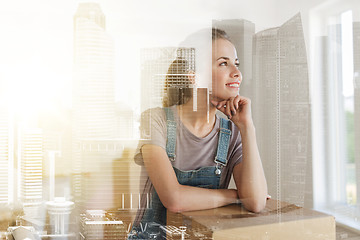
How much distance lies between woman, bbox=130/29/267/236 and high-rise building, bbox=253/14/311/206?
51mm

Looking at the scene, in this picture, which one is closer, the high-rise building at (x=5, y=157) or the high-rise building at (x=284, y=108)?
the high-rise building at (x=5, y=157)

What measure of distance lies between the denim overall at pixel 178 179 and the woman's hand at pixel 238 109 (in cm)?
9

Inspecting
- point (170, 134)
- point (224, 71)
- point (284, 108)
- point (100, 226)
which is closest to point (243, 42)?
point (224, 71)

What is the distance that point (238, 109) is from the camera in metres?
1.21

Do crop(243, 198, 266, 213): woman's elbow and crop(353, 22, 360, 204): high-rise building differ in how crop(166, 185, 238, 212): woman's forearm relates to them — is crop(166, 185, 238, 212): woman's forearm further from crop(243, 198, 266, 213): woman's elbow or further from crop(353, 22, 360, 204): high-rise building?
crop(353, 22, 360, 204): high-rise building

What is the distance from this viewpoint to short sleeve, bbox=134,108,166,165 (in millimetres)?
1107

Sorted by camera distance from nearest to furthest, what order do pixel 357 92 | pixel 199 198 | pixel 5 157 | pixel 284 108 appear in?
pixel 5 157 → pixel 199 198 → pixel 284 108 → pixel 357 92

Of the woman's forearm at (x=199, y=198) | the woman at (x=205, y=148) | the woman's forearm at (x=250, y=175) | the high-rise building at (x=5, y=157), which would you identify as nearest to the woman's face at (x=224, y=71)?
the woman at (x=205, y=148)

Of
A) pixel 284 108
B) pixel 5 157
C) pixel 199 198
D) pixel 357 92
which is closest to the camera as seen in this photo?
pixel 5 157

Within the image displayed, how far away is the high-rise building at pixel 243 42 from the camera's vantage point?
119 cm

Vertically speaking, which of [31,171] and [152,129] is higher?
[152,129]

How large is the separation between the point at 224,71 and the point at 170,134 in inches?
9.8

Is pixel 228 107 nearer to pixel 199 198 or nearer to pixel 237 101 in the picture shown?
pixel 237 101

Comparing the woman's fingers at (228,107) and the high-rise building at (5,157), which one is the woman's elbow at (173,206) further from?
the high-rise building at (5,157)
